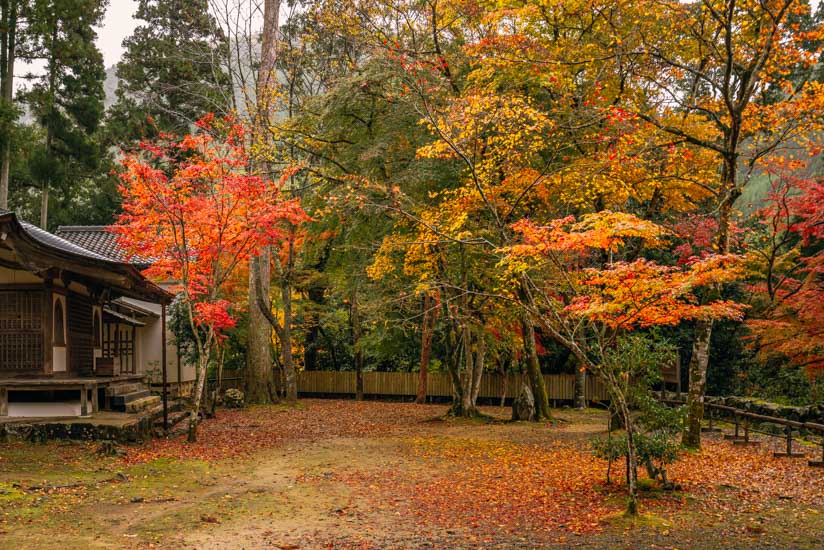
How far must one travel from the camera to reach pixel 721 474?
1080 centimetres

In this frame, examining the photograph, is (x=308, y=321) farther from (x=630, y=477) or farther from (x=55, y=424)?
(x=630, y=477)

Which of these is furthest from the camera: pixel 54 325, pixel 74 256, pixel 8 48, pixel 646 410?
pixel 8 48

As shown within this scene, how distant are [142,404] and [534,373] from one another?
34.1 feet

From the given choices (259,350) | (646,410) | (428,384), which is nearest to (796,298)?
(646,410)

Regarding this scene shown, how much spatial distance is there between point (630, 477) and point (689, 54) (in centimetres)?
1072

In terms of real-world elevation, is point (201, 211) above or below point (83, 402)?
above

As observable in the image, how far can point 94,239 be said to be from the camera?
2878 cm

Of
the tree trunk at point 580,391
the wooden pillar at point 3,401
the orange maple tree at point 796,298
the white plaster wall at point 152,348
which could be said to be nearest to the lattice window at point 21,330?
the wooden pillar at point 3,401

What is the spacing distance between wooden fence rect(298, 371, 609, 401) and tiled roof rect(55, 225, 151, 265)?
9.07m

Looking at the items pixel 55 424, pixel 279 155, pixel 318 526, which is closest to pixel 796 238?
pixel 279 155

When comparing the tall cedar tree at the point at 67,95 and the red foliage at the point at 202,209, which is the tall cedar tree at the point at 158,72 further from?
the red foliage at the point at 202,209

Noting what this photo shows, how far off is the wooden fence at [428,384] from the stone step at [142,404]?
1226 cm

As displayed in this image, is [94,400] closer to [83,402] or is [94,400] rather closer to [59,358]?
[83,402]

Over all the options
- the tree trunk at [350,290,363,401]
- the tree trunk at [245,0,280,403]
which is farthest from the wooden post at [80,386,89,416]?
the tree trunk at [350,290,363,401]
